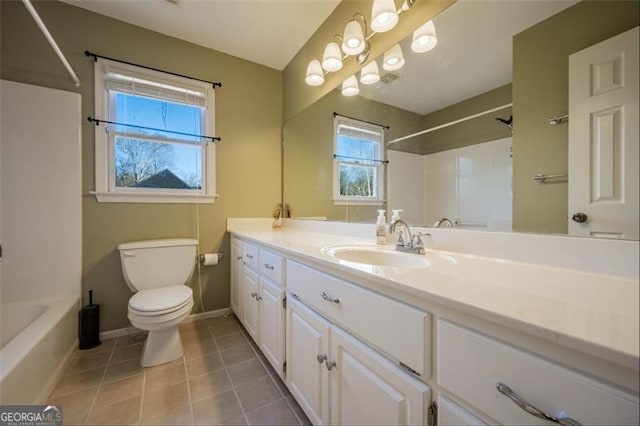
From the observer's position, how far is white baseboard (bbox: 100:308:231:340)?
1891 millimetres

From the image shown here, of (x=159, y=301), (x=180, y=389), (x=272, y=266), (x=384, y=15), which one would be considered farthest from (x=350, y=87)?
(x=180, y=389)

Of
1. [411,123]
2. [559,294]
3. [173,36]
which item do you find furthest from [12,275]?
[559,294]

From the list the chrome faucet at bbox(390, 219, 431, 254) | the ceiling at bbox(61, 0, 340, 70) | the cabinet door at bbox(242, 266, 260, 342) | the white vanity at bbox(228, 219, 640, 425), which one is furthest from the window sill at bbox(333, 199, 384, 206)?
the ceiling at bbox(61, 0, 340, 70)

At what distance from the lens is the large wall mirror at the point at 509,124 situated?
704 mm

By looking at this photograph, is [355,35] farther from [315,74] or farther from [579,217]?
[579,217]

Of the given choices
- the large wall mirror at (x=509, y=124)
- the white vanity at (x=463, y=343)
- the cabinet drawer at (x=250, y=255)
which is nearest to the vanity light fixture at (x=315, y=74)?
the large wall mirror at (x=509, y=124)

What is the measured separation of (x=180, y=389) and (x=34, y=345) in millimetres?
718

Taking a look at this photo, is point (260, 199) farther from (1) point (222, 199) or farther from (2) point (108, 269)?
(2) point (108, 269)

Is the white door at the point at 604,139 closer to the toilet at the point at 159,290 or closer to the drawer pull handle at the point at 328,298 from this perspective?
the drawer pull handle at the point at 328,298

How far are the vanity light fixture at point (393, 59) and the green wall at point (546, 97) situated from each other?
1.86 ft

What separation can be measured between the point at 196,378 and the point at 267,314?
0.56 meters

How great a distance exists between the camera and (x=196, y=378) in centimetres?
146

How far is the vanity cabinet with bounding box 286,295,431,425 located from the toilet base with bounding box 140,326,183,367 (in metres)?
0.91

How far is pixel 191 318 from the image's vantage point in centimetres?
219
